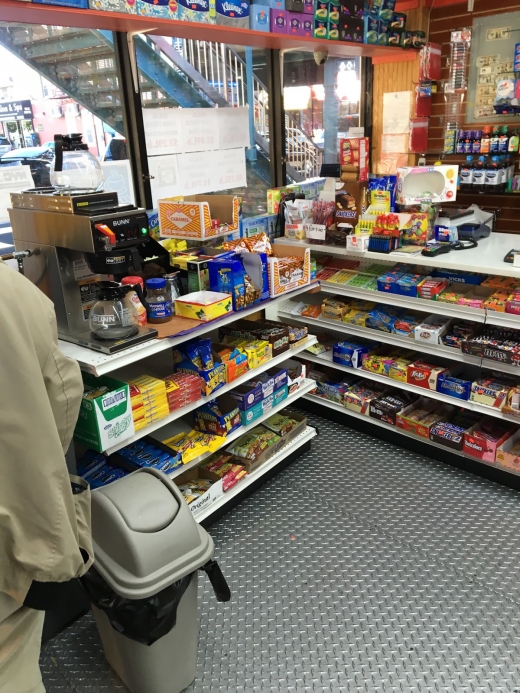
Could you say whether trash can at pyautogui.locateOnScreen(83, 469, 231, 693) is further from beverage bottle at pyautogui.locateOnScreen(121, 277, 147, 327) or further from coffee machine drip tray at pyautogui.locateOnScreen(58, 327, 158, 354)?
beverage bottle at pyautogui.locateOnScreen(121, 277, 147, 327)

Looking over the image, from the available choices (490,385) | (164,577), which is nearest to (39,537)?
(164,577)

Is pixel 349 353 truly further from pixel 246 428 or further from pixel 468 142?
pixel 468 142

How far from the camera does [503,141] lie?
11.8 feet

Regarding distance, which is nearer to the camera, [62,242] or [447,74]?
[62,242]

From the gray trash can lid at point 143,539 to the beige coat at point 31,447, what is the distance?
0.48 metres

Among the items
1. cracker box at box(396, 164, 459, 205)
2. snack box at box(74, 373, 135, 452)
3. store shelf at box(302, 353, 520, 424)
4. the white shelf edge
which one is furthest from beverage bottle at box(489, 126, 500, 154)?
snack box at box(74, 373, 135, 452)

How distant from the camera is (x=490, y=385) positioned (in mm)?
3053

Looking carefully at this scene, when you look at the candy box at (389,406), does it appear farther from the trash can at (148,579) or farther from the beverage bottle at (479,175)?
the trash can at (148,579)

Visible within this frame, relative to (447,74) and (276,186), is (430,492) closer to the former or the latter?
(276,186)

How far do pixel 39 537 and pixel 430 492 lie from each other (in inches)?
94.7

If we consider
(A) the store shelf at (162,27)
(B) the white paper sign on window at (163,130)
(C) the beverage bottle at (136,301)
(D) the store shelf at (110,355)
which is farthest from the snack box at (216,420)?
(A) the store shelf at (162,27)

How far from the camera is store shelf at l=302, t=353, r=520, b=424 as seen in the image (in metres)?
2.99

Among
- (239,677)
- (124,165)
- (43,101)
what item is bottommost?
(239,677)

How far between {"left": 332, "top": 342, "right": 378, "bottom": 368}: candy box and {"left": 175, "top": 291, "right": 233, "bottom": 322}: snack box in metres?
1.25
